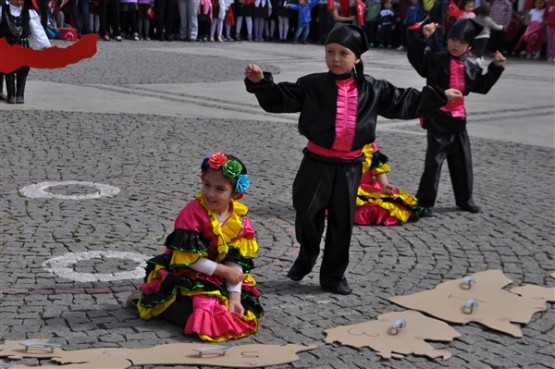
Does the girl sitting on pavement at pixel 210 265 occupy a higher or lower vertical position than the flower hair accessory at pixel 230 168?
lower

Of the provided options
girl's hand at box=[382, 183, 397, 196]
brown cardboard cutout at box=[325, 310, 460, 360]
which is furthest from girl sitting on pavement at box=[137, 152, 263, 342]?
girl's hand at box=[382, 183, 397, 196]

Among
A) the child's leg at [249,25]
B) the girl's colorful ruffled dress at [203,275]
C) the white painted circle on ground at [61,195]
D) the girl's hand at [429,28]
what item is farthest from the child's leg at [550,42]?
the girl's colorful ruffled dress at [203,275]

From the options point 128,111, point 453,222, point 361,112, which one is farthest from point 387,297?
point 128,111

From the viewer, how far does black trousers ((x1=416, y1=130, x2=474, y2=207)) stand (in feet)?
25.9

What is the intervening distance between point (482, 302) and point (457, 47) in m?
2.67

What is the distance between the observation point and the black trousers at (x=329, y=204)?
5.65 m

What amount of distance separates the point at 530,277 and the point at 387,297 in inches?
43.1

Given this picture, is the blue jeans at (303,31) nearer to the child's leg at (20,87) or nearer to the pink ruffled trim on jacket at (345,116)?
the child's leg at (20,87)

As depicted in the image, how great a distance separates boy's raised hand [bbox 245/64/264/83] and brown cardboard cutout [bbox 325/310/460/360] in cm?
138

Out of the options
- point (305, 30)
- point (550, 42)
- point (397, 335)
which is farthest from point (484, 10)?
point (397, 335)

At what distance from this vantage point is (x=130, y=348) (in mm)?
4715

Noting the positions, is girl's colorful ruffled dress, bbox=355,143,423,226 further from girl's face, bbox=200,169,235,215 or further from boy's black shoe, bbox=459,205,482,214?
girl's face, bbox=200,169,235,215

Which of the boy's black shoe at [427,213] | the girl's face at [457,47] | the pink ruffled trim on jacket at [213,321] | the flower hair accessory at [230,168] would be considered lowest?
the boy's black shoe at [427,213]

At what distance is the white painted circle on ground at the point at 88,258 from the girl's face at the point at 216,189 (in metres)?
1.12
